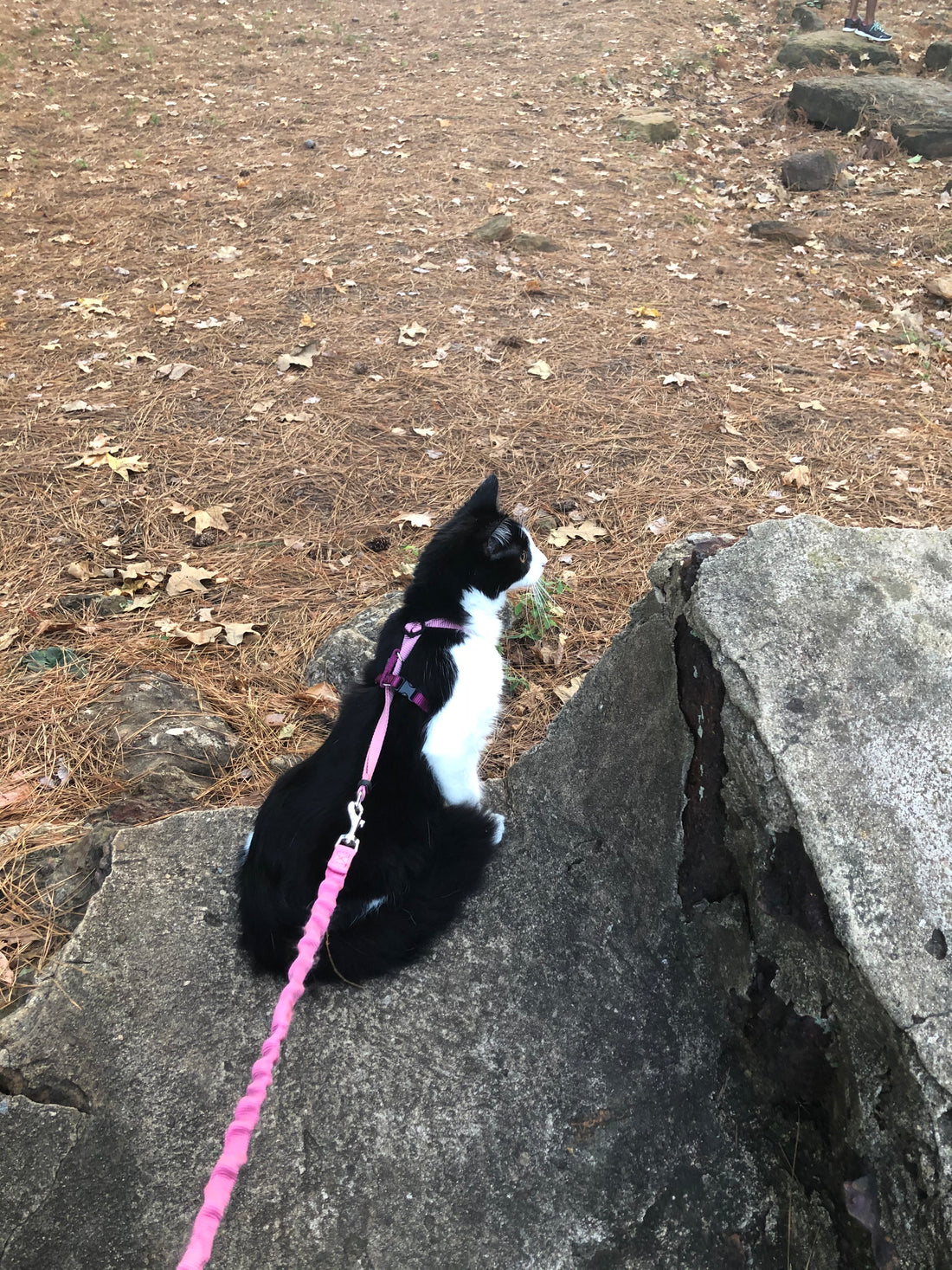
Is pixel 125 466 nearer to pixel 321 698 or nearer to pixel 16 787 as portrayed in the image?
pixel 321 698

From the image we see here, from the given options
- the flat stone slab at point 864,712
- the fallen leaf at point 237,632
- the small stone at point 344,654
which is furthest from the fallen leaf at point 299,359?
the flat stone slab at point 864,712

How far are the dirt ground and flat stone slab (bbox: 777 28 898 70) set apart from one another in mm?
721

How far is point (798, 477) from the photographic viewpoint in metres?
4.63

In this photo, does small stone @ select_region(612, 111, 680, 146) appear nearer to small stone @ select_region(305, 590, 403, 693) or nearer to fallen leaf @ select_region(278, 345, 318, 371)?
fallen leaf @ select_region(278, 345, 318, 371)

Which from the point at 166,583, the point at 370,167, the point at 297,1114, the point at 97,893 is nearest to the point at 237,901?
the point at 97,893

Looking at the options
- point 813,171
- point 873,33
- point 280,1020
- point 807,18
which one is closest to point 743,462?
point 280,1020

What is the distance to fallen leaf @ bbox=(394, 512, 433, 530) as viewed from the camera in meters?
4.37

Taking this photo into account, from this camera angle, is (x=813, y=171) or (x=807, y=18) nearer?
(x=813, y=171)

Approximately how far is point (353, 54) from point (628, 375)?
8.88 meters

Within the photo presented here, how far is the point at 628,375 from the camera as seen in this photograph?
5586mm

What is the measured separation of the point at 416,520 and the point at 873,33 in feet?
38.5

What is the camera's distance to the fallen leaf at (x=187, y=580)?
3.85 meters

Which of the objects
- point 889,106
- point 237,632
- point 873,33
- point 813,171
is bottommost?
point 237,632

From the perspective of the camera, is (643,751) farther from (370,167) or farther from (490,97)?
(490,97)
